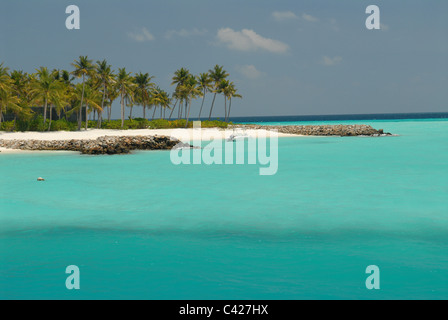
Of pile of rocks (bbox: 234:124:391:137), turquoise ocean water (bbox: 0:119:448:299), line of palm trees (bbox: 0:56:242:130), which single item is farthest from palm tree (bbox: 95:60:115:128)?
turquoise ocean water (bbox: 0:119:448:299)

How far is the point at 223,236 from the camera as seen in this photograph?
11938mm

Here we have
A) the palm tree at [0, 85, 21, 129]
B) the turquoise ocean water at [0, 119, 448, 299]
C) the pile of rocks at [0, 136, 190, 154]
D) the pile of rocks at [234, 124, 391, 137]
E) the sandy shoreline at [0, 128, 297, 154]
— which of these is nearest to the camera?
the turquoise ocean water at [0, 119, 448, 299]

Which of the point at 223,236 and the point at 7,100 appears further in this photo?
the point at 7,100

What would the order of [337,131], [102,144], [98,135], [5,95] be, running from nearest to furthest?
[102,144]
[5,95]
[98,135]
[337,131]

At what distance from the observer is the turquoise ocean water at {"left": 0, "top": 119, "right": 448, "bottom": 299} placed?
8398 mm

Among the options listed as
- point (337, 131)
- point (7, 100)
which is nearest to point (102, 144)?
point (7, 100)

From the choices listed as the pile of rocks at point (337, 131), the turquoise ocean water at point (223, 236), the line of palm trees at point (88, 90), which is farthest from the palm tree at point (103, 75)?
the turquoise ocean water at point (223, 236)

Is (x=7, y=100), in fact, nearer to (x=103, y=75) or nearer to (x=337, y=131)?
(x=103, y=75)

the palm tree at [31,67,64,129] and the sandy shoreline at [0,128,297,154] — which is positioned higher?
the palm tree at [31,67,64,129]

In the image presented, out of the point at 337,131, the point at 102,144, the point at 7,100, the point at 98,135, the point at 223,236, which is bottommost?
the point at 223,236

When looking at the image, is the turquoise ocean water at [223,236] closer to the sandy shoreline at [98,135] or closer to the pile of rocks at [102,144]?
the pile of rocks at [102,144]

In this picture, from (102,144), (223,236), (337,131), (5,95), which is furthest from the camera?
(337,131)

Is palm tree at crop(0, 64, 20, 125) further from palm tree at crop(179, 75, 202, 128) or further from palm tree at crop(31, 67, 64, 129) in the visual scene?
palm tree at crop(179, 75, 202, 128)

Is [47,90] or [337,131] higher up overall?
[47,90]
